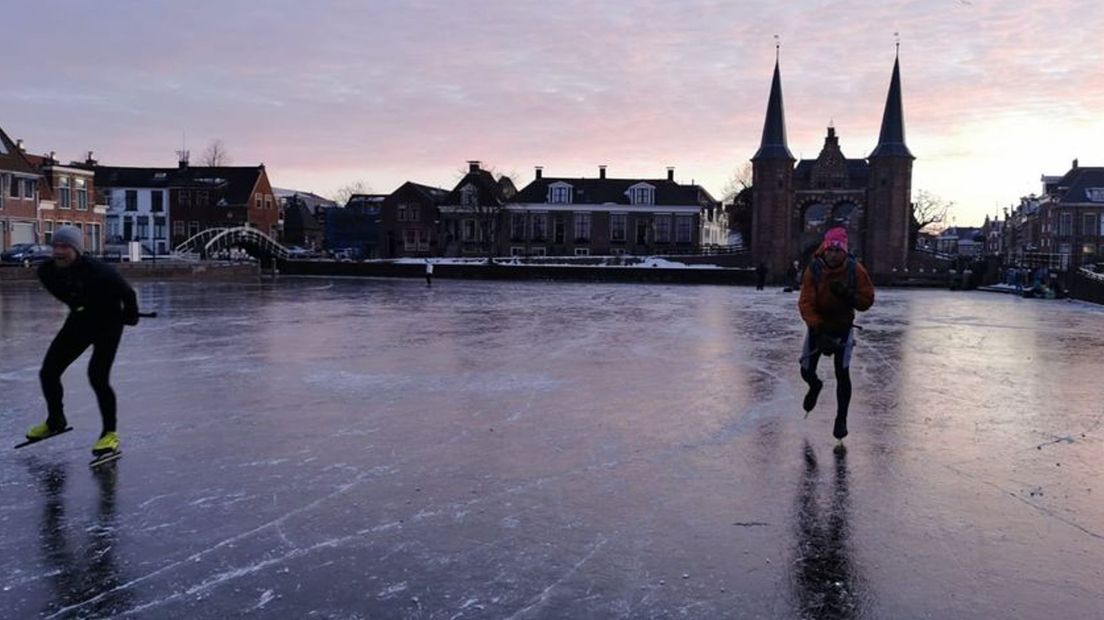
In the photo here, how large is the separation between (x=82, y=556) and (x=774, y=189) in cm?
5994

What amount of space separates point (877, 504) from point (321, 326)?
44.3 ft

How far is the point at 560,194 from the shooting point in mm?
71562

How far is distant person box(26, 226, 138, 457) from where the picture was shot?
238 inches

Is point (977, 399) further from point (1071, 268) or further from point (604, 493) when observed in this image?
point (1071, 268)

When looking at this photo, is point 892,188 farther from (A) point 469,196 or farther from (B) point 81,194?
(B) point 81,194

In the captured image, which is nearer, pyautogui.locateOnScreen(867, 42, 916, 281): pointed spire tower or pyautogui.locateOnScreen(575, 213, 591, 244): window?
pyautogui.locateOnScreen(867, 42, 916, 281): pointed spire tower

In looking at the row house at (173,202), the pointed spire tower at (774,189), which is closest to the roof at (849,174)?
the pointed spire tower at (774,189)

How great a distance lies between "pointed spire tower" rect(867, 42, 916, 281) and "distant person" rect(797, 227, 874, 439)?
53.9 metres

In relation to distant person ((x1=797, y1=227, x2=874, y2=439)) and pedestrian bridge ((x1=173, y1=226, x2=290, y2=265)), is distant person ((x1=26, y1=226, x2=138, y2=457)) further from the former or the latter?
pedestrian bridge ((x1=173, y1=226, x2=290, y2=265))

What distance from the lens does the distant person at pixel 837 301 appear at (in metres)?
6.82

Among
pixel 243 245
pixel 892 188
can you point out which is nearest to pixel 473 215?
pixel 243 245

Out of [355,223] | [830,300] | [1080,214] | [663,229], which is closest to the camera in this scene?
[830,300]

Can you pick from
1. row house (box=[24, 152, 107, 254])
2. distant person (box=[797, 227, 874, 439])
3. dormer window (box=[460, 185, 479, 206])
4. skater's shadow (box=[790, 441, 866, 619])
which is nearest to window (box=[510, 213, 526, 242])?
dormer window (box=[460, 185, 479, 206])

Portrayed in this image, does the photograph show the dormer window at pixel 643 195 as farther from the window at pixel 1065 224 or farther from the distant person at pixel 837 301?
the distant person at pixel 837 301
